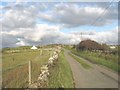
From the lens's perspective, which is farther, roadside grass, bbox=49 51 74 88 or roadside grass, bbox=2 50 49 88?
roadside grass, bbox=2 50 49 88

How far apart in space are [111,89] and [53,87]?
2.78m

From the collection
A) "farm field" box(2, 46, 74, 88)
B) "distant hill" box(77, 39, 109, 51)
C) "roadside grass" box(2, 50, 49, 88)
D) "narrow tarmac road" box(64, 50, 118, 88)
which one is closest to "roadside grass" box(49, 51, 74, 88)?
"farm field" box(2, 46, 74, 88)

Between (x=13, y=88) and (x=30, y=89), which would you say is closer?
(x=30, y=89)

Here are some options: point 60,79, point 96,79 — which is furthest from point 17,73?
point 96,79

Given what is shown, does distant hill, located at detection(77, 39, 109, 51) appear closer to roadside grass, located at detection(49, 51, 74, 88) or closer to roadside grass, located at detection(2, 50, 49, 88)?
roadside grass, located at detection(2, 50, 49, 88)

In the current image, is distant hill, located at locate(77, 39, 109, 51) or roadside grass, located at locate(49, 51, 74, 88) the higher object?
distant hill, located at locate(77, 39, 109, 51)

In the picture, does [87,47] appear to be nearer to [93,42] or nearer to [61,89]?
[93,42]

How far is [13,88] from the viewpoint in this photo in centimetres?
1331

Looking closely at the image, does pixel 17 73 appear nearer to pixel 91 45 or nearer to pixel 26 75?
pixel 26 75

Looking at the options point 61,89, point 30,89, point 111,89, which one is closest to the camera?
point 30,89

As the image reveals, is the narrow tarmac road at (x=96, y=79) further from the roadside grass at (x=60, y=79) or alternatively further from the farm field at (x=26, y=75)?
the farm field at (x=26, y=75)

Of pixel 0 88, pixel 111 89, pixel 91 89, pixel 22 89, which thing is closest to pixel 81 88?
pixel 91 89

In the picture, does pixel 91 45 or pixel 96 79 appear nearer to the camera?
pixel 96 79

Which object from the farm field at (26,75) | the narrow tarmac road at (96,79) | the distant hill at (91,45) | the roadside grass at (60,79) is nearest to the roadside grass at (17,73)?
the farm field at (26,75)
